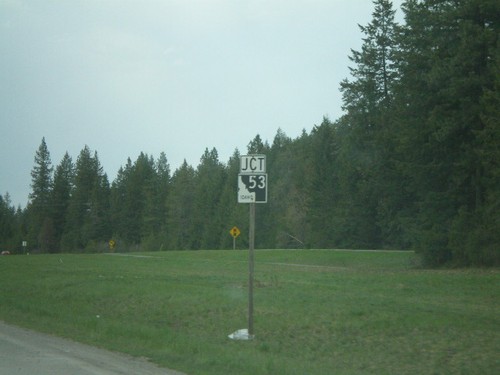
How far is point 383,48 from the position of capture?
62.8 meters

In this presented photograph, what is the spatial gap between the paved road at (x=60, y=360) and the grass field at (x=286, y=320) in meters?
0.54

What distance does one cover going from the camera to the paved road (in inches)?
446

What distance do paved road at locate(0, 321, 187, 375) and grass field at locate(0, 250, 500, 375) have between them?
54 centimetres

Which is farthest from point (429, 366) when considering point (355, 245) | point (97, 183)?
point (97, 183)

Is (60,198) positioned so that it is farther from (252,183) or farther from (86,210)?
(252,183)

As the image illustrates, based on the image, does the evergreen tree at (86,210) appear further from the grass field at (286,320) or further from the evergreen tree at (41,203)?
the grass field at (286,320)

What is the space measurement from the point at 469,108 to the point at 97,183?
4239 inches

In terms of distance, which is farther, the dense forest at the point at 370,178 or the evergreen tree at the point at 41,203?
the evergreen tree at the point at 41,203

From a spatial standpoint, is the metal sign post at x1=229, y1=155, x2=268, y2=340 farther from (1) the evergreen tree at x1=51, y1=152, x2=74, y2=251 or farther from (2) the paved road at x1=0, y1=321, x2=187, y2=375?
(1) the evergreen tree at x1=51, y1=152, x2=74, y2=251

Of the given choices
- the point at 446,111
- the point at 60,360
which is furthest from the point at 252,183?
the point at 446,111

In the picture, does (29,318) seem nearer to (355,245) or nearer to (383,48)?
(383,48)

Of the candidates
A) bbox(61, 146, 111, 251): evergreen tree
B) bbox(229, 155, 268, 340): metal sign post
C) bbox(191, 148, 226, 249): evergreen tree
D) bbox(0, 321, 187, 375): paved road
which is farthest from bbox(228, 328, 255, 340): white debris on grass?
bbox(61, 146, 111, 251): evergreen tree

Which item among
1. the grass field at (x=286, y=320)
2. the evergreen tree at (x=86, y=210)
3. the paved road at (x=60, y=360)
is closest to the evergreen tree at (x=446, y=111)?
the grass field at (x=286, y=320)

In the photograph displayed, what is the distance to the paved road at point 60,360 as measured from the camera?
1132 centimetres
